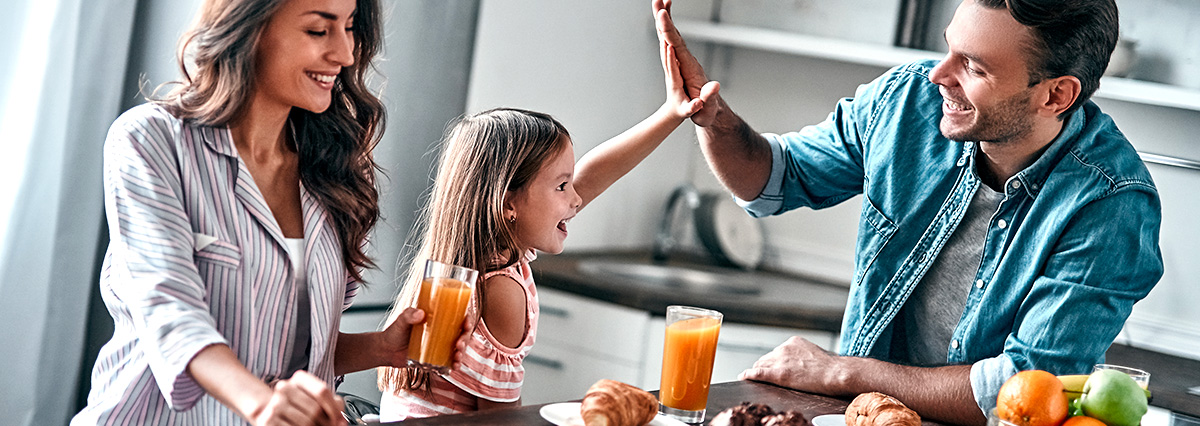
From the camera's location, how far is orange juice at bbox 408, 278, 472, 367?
4.41ft

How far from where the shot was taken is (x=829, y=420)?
4.70 feet

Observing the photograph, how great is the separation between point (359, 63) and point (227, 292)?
1.26 feet

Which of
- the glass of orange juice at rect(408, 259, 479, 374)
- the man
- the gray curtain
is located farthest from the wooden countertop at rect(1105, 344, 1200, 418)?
the gray curtain

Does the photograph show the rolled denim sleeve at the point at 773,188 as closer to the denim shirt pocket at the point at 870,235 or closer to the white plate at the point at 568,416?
the denim shirt pocket at the point at 870,235

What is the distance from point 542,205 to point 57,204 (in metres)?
0.97

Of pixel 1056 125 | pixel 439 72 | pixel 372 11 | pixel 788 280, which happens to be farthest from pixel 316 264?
pixel 788 280

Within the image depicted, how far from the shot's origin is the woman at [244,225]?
1117mm

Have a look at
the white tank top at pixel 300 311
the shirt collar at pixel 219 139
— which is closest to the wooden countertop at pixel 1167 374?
the white tank top at pixel 300 311

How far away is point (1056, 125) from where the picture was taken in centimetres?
181

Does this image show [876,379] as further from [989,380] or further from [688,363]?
[688,363]

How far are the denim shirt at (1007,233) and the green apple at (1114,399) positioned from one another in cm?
31

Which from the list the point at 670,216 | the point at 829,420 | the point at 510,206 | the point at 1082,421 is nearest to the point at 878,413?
the point at 829,420

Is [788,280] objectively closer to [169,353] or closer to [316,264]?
[316,264]

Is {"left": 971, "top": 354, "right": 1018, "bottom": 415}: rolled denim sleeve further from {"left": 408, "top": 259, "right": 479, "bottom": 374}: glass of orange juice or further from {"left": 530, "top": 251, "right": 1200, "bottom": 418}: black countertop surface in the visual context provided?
{"left": 530, "top": 251, "right": 1200, "bottom": 418}: black countertop surface
